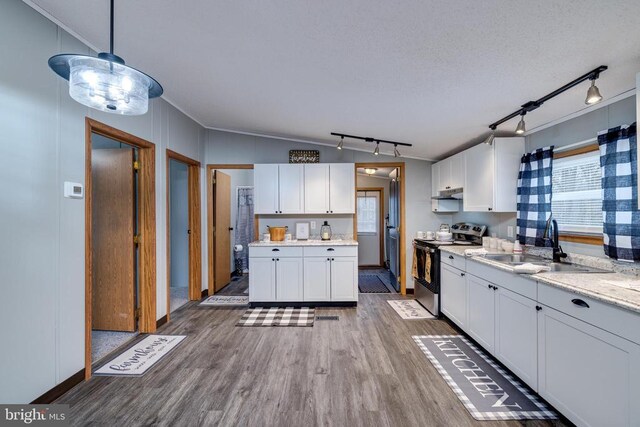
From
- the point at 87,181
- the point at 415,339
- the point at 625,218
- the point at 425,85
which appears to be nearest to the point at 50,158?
the point at 87,181

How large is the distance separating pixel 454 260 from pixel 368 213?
3667 mm

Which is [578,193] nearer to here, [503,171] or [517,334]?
[503,171]

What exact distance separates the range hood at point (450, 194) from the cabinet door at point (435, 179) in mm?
68

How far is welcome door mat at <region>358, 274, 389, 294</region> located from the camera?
469cm

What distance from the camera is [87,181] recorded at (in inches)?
89.5

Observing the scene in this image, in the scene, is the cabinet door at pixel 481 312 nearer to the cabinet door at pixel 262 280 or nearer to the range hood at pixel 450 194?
the range hood at pixel 450 194

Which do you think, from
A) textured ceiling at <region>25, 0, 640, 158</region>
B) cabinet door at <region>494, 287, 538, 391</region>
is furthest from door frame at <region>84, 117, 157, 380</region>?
cabinet door at <region>494, 287, 538, 391</region>

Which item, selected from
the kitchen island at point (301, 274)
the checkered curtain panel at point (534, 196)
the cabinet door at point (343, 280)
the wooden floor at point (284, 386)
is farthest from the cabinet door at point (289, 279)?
Result: the checkered curtain panel at point (534, 196)

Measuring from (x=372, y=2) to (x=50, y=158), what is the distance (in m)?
2.36

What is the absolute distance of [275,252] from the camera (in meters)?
3.92

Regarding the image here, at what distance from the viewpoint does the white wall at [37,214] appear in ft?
5.55

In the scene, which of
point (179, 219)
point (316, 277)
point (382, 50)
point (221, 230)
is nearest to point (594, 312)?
point (382, 50)

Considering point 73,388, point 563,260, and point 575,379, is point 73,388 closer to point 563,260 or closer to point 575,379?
point 575,379

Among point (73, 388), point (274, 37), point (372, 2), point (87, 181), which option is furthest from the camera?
point (87, 181)
